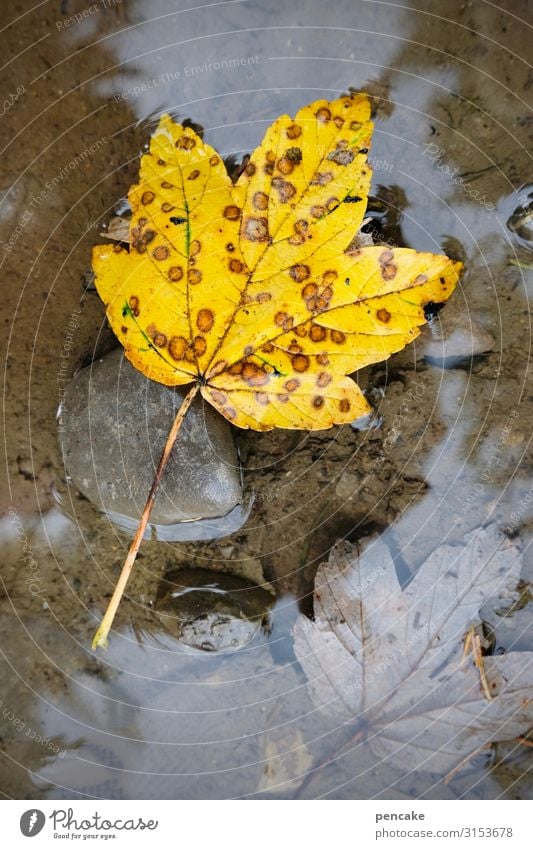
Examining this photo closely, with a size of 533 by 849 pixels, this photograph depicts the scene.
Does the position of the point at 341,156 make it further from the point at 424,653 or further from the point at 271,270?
the point at 424,653

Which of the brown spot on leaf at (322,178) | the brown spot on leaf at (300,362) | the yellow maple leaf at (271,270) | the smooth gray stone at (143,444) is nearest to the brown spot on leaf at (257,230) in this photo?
the yellow maple leaf at (271,270)

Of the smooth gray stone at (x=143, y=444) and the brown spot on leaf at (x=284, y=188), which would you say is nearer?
the brown spot on leaf at (x=284, y=188)

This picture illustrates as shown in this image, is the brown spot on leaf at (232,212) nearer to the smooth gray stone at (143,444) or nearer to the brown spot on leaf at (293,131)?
the brown spot on leaf at (293,131)

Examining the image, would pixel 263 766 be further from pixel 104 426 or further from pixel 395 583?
pixel 104 426

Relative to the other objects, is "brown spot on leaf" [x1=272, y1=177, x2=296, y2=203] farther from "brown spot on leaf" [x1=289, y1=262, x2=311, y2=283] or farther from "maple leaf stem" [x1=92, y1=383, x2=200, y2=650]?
"maple leaf stem" [x1=92, y1=383, x2=200, y2=650]

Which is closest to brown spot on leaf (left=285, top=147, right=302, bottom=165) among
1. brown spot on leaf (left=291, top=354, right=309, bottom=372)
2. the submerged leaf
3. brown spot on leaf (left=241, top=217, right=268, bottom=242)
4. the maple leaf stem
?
brown spot on leaf (left=241, top=217, right=268, bottom=242)

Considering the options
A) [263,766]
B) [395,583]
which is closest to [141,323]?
[395,583]
